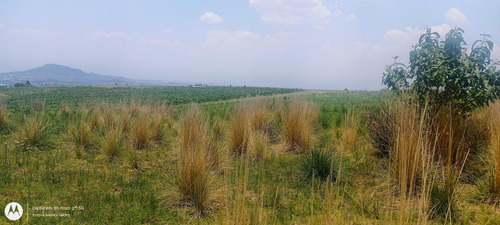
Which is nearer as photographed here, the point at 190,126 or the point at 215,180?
the point at 215,180

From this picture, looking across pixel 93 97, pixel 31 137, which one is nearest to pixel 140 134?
pixel 31 137

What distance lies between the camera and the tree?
5.05 metres

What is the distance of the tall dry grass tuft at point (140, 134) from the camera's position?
719cm

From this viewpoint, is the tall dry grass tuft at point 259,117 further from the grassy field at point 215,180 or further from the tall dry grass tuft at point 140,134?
the tall dry grass tuft at point 140,134

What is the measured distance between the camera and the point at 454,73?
16.7ft

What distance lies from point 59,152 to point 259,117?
15.0ft

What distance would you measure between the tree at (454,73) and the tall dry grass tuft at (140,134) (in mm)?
5418

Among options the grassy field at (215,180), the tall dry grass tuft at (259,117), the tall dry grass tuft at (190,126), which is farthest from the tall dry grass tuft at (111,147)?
the tall dry grass tuft at (259,117)

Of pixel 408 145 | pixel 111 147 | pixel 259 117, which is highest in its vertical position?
pixel 408 145

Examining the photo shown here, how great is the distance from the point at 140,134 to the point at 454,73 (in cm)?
622

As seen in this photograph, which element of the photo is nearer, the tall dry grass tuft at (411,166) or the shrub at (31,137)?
the tall dry grass tuft at (411,166)

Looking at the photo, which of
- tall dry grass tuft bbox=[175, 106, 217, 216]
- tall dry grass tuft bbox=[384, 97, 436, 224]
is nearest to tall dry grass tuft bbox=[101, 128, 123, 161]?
tall dry grass tuft bbox=[175, 106, 217, 216]

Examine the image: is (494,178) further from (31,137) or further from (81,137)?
(31,137)

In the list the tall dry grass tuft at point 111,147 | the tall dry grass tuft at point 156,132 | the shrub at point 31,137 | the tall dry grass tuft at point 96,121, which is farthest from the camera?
the tall dry grass tuft at point 96,121
